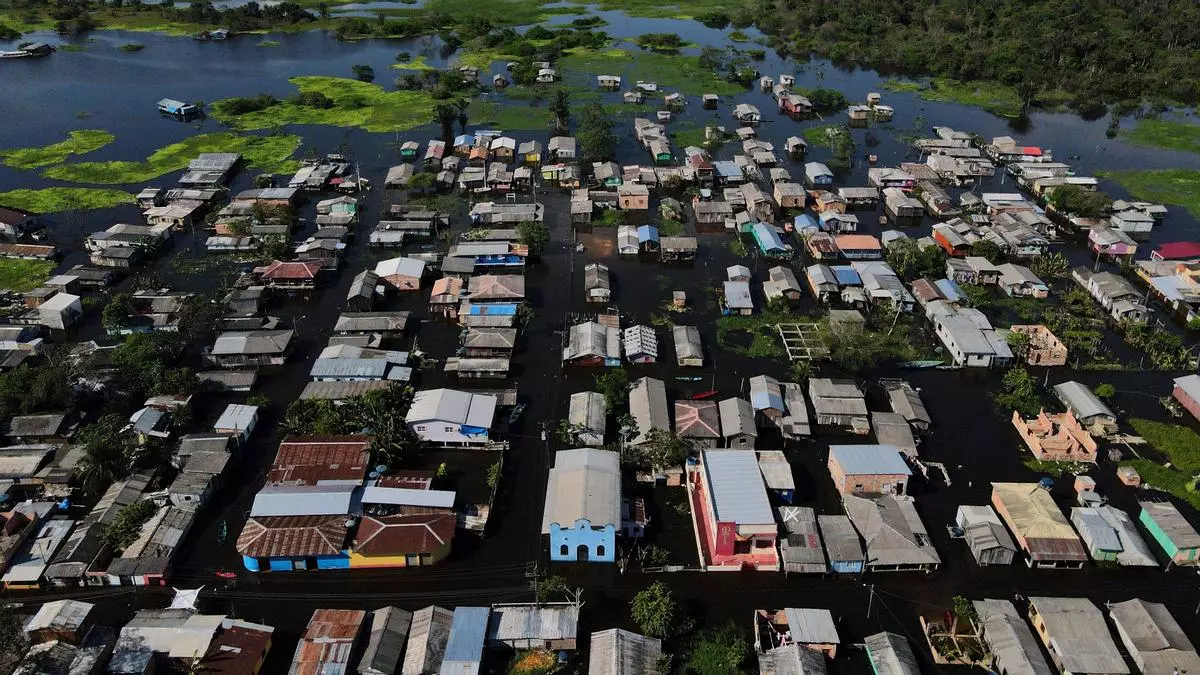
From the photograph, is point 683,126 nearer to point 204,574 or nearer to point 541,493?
point 541,493

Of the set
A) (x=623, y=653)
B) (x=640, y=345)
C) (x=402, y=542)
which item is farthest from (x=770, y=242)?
(x=623, y=653)

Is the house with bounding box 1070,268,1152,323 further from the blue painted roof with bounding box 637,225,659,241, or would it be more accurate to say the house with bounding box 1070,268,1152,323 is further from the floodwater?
the blue painted roof with bounding box 637,225,659,241

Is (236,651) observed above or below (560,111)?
below

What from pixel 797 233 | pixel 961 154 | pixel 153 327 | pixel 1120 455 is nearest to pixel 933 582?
pixel 1120 455

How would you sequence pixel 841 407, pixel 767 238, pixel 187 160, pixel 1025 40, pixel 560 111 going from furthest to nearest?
pixel 1025 40
pixel 560 111
pixel 187 160
pixel 767 238
pixel 841 407

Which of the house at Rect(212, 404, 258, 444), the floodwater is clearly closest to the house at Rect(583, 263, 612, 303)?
Result: the floodwater

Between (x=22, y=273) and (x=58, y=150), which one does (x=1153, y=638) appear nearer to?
(x=22, y=273)

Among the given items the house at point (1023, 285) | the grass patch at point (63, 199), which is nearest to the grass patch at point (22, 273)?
the grass patch at point (63, 199)
